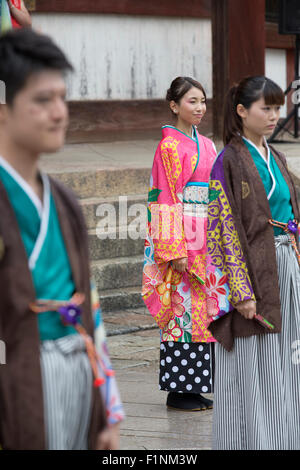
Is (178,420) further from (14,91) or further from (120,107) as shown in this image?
(120,107)

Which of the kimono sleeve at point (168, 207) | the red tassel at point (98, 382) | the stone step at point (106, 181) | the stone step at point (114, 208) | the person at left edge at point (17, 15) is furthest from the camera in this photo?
the stone step at point (106, 181)

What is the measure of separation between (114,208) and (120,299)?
108 centimetres

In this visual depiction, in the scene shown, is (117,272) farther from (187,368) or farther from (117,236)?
(187,368)

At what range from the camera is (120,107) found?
10.9 meters

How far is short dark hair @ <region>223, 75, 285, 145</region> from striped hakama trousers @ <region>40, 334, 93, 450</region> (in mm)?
1891

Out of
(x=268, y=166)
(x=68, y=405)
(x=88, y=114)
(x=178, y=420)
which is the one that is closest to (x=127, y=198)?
(x=88, y=114)

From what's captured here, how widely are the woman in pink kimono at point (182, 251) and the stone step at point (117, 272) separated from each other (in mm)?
2029

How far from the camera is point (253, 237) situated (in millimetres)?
4156

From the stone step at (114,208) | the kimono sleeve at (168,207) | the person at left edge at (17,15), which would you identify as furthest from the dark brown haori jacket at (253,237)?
the stone step at (114,208)

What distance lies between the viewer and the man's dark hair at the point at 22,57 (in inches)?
99.7

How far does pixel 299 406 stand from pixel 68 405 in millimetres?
1837

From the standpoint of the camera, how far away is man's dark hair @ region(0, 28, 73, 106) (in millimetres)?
2533

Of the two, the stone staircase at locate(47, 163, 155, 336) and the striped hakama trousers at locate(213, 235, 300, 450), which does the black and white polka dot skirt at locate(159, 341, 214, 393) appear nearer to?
the striped hakama trousers at locate(213, 235, 300, 450)

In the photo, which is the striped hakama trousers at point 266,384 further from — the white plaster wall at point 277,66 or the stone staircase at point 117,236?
the white plaster wall at point 277,66
